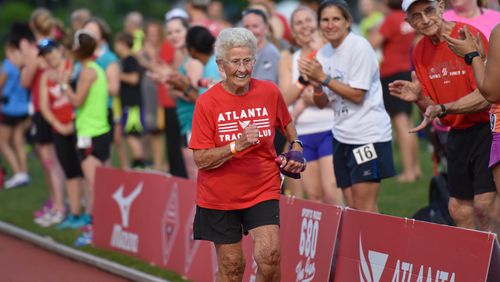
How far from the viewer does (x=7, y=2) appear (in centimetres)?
4153

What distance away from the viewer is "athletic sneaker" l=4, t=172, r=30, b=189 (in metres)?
16.7

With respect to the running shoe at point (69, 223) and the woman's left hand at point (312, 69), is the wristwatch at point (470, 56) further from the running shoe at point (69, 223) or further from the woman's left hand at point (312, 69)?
the running shoe at point (69, 223)

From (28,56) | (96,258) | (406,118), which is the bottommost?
(96,258)

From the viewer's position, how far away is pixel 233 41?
22.2 ft

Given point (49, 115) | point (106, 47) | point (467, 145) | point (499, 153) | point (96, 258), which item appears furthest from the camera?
point (106, 47)

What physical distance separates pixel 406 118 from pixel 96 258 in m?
5.32

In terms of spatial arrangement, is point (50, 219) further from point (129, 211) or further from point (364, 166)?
point (364, 166)

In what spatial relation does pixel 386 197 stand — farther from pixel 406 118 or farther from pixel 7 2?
pixel 7 2

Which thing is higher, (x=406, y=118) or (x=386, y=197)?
(x=406, y=118)

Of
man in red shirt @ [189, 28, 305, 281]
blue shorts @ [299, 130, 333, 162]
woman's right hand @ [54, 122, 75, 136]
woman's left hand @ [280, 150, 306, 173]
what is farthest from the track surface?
woman's left hand @ [280, 150, 306, 173]

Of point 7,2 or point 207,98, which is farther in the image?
point 7,2

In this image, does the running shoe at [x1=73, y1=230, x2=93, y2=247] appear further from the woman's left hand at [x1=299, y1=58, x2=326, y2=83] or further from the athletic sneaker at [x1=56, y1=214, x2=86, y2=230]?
the woman's left hand at [x1=299, y1=58, x2=326, y2=83]

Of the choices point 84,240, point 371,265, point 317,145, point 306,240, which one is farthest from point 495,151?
point 84,240

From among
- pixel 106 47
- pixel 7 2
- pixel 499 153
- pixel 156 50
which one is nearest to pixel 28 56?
pixel 106 47
